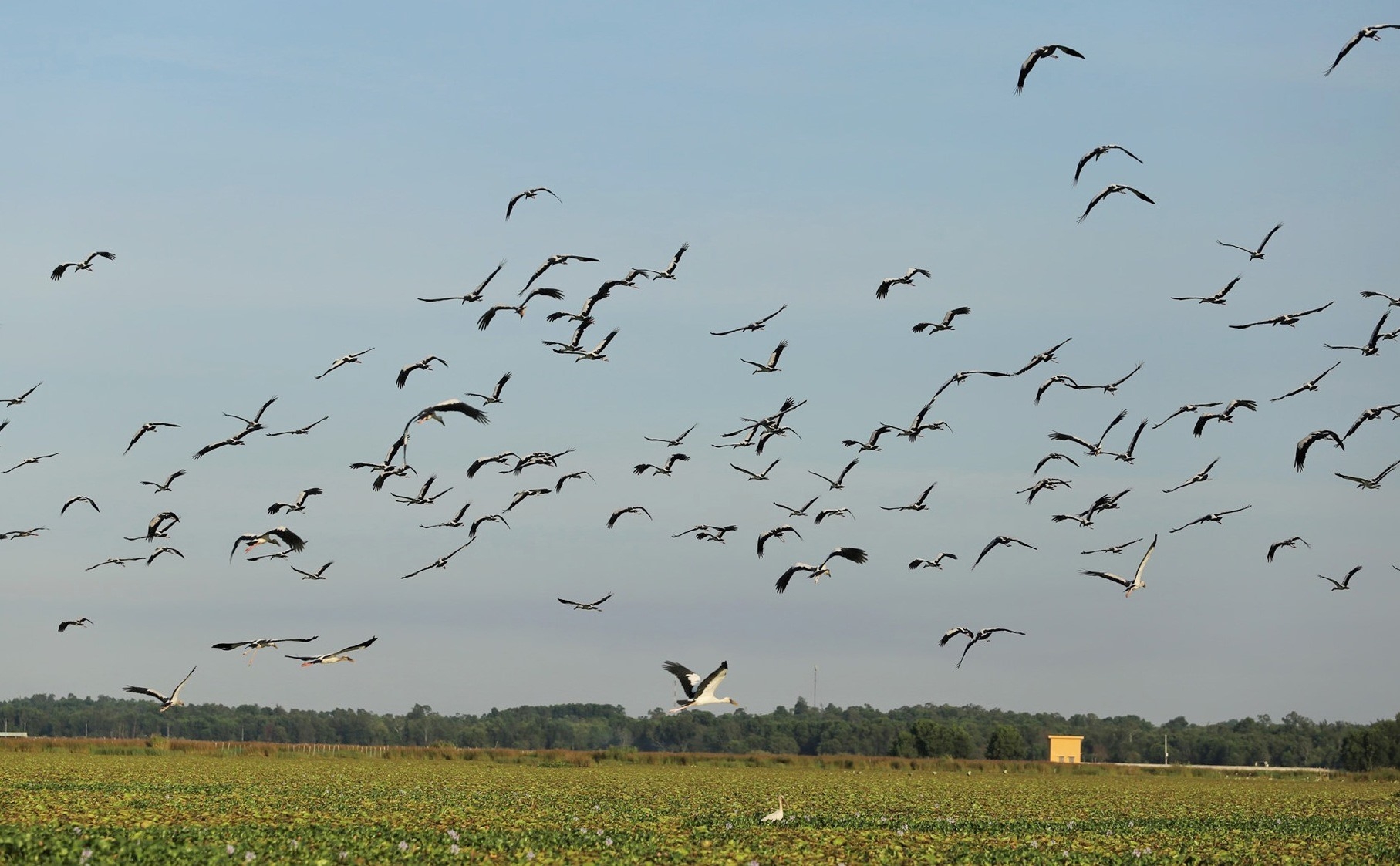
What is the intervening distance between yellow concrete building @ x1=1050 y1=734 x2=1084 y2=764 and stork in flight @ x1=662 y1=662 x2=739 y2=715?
332ft

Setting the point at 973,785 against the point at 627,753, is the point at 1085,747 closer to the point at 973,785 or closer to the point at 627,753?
the point at 627,753

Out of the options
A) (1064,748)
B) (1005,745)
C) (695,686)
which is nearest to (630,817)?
(695,686)

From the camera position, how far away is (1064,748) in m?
126

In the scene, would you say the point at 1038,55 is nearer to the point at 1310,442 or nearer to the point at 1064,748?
the point at 1310,442

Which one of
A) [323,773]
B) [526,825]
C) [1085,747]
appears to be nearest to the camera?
[526,825]

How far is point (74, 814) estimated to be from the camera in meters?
33.0

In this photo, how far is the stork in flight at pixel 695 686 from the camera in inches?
1124

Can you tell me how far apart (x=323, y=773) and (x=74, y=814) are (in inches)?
1044

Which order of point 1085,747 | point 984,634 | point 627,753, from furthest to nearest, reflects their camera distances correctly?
point 1085,747
point 627,753
point 984,634

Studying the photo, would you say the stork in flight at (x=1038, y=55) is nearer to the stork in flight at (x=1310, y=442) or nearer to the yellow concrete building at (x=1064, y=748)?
the stork in flight at (x=1310, y=442)

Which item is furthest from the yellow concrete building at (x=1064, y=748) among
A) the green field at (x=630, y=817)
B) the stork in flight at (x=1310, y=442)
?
the stork in flight at (x=1310, y=442)

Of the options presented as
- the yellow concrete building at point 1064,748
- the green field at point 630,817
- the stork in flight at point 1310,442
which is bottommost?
the green field at point 630,817

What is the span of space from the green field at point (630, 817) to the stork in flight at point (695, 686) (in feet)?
8.46

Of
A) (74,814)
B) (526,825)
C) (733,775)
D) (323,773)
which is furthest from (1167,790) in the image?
(74,814)
